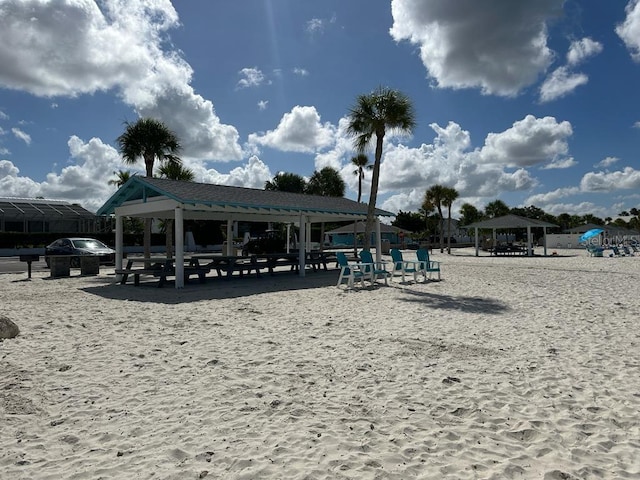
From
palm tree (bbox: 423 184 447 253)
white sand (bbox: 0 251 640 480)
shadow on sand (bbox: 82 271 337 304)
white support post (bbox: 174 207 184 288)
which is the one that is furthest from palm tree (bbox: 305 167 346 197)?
white sand (bbox: 0 251 640 480)

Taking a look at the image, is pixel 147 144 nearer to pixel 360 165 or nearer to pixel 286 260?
pixel 286 260

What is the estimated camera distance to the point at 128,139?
1767cm

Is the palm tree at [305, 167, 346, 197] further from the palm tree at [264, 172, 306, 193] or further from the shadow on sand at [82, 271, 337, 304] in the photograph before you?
the shadow on sand at [82, 271, 337, 304]

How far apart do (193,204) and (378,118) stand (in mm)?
7899

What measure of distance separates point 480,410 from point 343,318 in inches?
172

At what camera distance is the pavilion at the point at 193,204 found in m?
12.8

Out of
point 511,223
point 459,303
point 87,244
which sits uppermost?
point 511,223

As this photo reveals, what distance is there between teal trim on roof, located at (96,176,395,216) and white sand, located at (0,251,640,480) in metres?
5.23

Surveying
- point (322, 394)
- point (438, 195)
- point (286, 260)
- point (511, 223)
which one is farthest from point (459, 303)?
point (438, 195)

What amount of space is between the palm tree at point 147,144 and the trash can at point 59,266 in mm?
2820

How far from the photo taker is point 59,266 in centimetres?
1614

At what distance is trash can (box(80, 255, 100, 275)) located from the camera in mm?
16828

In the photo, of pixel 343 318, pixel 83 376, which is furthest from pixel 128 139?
pixel 83 376

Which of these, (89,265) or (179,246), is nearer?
(179,246)
